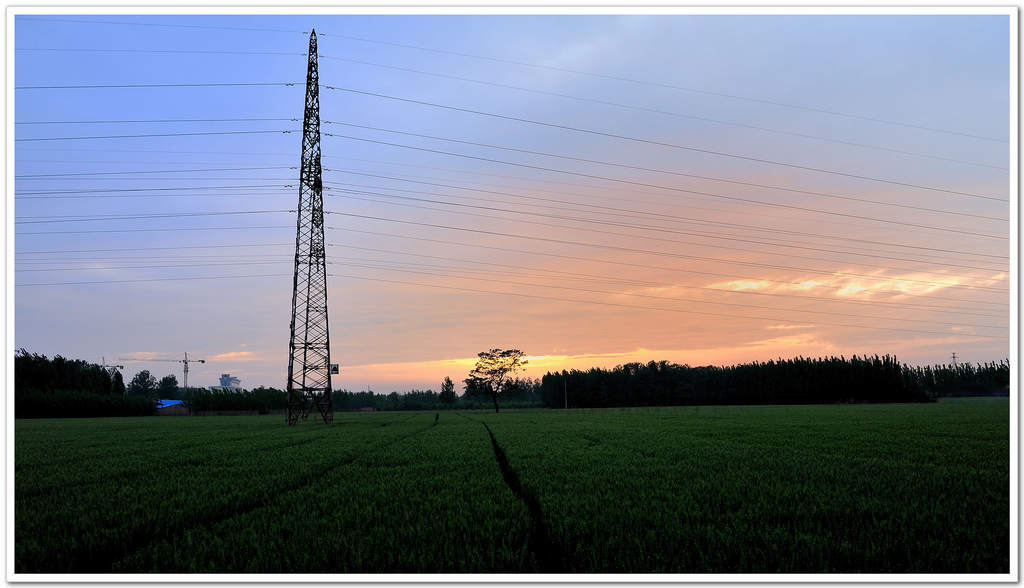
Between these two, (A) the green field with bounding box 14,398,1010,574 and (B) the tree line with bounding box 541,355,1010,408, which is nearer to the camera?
(A) the green field with bounding box 14,398,1010,574

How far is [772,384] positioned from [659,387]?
24.8 meters

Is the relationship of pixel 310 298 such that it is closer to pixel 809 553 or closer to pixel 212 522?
pixel 212 522

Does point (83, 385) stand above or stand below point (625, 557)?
below

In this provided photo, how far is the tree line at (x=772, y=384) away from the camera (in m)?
121

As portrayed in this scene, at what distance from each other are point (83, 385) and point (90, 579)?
435 feet

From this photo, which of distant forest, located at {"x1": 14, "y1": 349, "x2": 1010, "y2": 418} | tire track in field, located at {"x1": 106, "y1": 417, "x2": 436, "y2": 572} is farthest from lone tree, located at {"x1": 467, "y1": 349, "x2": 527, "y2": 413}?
tire track in field, located at {"x1": 106, "y1": 417, "x2": 436, "y2": 572}

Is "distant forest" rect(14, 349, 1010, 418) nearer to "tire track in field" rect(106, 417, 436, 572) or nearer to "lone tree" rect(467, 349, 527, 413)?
"lone tree" rect(467, 349, 527, 413)

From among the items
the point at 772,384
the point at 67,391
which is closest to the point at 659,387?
the point at 772,384

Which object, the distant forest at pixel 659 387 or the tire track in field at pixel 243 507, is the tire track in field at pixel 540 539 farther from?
the distant forest at pixel 659 387

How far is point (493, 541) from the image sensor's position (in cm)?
640

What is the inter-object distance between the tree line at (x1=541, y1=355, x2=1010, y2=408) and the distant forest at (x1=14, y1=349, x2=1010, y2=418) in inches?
7.9

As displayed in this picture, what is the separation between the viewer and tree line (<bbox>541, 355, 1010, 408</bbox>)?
4779 inches

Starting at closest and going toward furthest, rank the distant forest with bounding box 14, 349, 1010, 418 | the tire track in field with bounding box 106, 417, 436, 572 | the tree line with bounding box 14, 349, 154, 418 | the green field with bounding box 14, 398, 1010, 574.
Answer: the green field with bounding box 14, 398, 1010, 574
the tire track in field with bounding box 106, 417, 436, 572
the tree line with bounding box 14, 349, 154, 418
the distant forest with bounding box 14, 349, 1010, 418

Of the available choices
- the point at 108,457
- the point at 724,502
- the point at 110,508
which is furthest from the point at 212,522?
the point at 108,457
